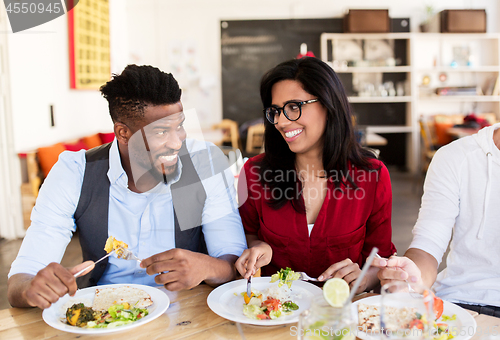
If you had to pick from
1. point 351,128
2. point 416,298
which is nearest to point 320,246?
point 351,128

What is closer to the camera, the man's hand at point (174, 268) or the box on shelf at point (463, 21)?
the man's hand at point (174, 268)

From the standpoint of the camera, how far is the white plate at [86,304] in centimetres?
99

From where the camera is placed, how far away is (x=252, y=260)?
4.12 feet

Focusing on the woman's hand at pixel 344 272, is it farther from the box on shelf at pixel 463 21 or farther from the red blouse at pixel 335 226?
the box on shelf at pixel 463 21

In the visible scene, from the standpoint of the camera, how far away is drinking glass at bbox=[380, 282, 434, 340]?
731mm

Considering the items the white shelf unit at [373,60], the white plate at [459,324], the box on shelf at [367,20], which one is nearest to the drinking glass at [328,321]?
the white plate at [459,324]

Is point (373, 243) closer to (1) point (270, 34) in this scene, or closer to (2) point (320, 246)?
(2) point (320, 246)

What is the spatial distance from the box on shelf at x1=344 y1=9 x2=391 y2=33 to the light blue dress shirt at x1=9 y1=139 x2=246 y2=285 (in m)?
5.71

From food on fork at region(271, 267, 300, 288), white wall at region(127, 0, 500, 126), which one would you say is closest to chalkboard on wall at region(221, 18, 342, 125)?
white wall at region(127, 0, 500, 126)

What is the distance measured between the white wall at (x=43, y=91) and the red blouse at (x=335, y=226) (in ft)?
7.66

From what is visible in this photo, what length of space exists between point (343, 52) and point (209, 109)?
2.30m

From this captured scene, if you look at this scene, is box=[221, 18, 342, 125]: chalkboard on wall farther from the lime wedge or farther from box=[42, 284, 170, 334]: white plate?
the lime wedge

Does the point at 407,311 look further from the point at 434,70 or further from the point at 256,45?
the point at 434,70

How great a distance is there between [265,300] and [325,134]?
0.72 meters
